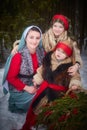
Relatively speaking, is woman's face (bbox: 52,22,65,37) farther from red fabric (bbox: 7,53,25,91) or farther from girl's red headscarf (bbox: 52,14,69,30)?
red fabric (bbox: 7,53,25,91)

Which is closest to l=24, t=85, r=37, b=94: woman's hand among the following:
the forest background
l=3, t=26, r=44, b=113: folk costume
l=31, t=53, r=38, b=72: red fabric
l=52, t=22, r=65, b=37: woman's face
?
l=3, t=26, r=44, b=113: folk costume

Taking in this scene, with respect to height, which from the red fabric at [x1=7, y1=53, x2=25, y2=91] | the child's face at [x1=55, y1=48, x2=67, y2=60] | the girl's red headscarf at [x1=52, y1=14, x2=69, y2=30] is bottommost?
the red fabric at [x1=7, y1=53, x2=25, y2=91]

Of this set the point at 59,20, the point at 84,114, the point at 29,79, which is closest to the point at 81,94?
the point at 84,114

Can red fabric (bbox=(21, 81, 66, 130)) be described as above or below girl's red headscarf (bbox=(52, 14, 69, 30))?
below

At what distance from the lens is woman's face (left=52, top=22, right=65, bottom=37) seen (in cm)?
226

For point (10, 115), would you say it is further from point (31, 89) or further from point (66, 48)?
point (66, 48)

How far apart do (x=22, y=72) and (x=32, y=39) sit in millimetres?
226

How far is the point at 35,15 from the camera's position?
236 cm

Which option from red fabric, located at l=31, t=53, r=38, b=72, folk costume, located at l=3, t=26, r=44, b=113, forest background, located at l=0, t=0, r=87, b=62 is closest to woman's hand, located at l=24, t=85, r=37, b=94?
folk costume, located at l=3, t=26, r=44, b=113

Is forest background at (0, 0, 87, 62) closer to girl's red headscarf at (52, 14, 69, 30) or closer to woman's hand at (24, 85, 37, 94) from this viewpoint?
girl's red headscarf at (52, 14, 69, 30)

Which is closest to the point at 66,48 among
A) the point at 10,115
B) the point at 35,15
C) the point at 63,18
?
the point at 63,18

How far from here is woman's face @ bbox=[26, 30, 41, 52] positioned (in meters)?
2.26

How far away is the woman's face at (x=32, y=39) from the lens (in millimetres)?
2262

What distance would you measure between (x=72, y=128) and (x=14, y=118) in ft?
1.41
